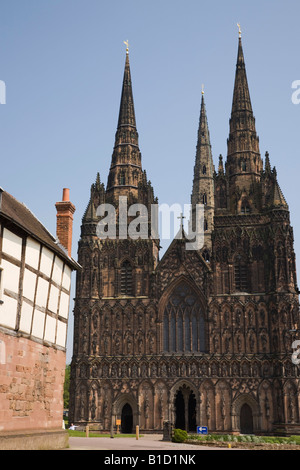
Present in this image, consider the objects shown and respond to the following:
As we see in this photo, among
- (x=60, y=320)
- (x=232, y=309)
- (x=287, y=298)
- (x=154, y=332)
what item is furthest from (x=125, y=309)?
(x=60, y=320)

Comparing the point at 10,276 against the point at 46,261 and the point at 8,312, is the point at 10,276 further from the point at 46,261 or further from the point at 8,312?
the point at 46,261

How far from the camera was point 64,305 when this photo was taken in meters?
25.3

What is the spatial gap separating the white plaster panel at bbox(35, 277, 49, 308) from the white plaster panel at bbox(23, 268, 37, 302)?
46 cm

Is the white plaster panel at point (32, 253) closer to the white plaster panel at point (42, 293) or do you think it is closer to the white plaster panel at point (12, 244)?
the white plaster panel at point (12, 244)

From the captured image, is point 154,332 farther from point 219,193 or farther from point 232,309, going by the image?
point 219,193

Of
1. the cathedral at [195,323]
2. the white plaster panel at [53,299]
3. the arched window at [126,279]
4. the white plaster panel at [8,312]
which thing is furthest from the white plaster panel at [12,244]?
the arched window at [126,279]

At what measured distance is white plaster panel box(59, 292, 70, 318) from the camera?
24825 mm

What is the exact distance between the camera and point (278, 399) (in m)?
50.1

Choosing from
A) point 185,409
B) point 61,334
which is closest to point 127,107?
point 185,409

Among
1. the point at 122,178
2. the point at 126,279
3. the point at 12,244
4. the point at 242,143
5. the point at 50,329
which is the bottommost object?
the point at 50,329

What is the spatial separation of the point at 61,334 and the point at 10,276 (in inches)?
237

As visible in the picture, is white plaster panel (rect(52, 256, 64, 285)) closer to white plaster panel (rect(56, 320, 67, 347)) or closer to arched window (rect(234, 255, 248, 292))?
white plaster panel (rect(56, 320, 67, 347))

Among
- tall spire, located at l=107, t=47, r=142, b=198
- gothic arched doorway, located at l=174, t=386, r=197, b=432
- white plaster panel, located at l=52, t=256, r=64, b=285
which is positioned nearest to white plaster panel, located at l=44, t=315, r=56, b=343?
white plaster panel, located at l=52, t=256, r=64, b=285
